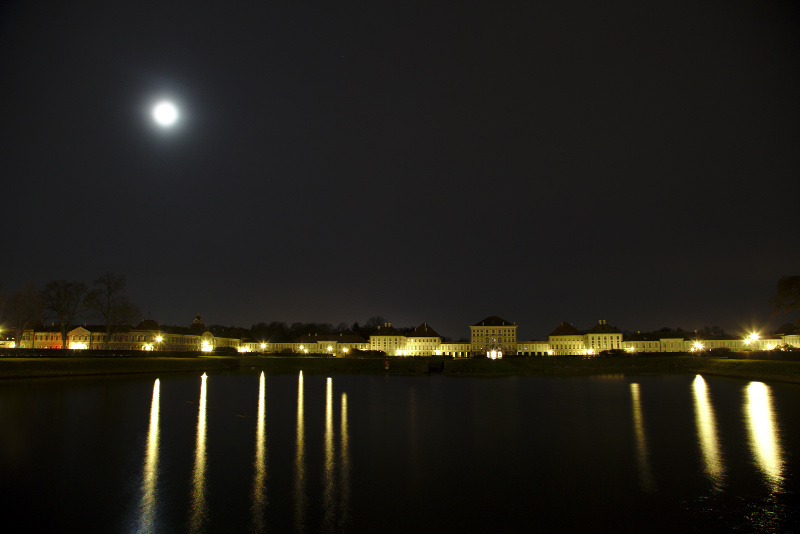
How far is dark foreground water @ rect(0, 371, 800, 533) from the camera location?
1102 centimetres

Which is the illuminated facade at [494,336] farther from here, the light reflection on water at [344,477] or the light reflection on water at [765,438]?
the light reflection on water at [344,477]

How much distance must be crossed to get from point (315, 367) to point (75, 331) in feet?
174

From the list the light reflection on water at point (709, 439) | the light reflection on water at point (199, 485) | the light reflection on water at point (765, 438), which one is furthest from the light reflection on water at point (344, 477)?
the light reflection on water at point (765, 438)

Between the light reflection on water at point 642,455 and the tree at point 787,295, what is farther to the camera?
the tree at point 787,295

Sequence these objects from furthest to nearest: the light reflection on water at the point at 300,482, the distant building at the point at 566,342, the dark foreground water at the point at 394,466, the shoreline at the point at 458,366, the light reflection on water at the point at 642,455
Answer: the distant building at the point at 566,342, the shoreline at the point at 458,366, the light reflection on water at the point at 642,455, the dark foreground water at the point at 394,466, the light reflection on water at the point at 300,482

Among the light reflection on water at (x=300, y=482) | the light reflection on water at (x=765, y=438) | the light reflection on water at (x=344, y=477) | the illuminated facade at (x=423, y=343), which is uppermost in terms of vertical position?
the illuminated facade at (x=423, y=343)

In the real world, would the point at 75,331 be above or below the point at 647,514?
above

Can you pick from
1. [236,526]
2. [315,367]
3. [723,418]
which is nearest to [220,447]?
[236,526]

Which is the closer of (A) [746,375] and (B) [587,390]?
(B) [587,390]

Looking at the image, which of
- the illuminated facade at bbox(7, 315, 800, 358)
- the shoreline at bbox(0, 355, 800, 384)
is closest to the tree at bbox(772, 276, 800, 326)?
the shoreline at bbox(0, 355, 800, 384)

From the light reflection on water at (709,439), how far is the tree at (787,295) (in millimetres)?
23859

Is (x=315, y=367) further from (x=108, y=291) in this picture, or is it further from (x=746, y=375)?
(x=746, y=375)

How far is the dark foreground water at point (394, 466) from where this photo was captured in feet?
36.2

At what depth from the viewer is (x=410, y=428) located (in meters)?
22.0
